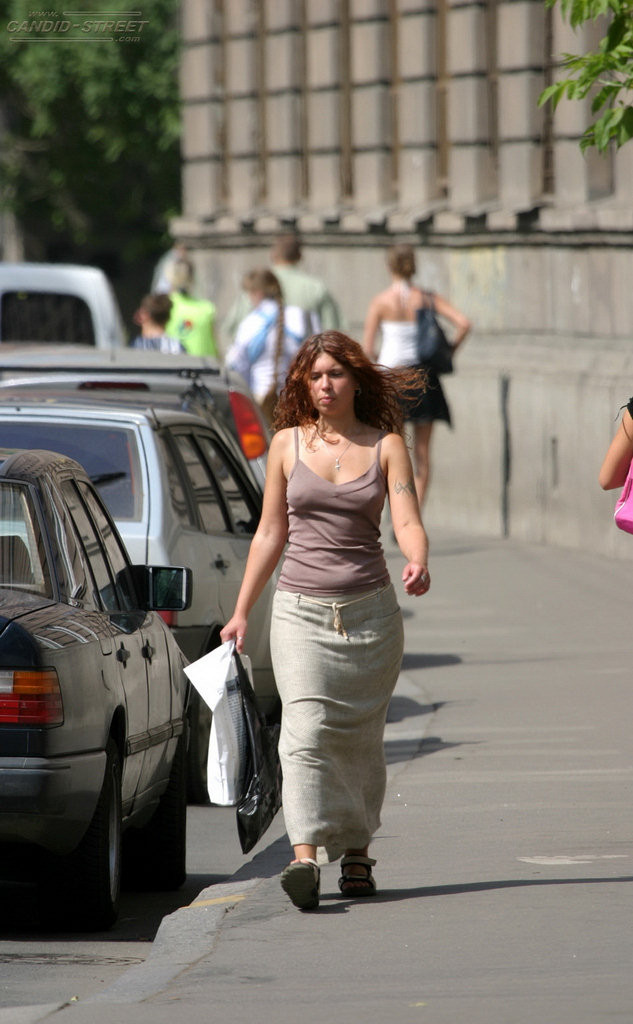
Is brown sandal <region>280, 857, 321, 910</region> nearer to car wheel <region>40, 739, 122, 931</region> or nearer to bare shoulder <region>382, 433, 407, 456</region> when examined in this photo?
car wheel <region>40, 739, 122, 931</region>

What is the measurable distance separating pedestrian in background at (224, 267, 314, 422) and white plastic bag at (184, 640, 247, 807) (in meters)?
9.26

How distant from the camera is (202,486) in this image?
9352 millimetres

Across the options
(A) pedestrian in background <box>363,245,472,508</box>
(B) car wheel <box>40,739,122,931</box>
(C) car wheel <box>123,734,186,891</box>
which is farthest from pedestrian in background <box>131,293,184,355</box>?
(B) car wheel <box>40,739,122,931</box>

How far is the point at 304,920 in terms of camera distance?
6.30m

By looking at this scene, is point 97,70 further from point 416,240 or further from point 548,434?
point 548,434

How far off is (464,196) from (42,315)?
3.89 m

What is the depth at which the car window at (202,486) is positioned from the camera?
924cm

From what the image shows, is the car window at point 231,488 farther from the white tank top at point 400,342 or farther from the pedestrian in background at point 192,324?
the pedestrian in background at point 192,324

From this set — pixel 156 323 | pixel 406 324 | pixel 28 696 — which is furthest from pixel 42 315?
pixel 28 696

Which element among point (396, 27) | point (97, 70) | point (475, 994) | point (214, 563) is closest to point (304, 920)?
point (475, 994)

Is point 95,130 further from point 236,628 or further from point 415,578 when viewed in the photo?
point 415,578

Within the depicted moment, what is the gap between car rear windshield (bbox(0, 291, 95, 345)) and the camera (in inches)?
789

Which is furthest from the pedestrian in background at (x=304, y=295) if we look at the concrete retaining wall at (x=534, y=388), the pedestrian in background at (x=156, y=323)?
the concrete retaining wall at (x=534, y=388)

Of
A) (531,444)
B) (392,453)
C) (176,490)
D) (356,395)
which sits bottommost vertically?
(531,444)
